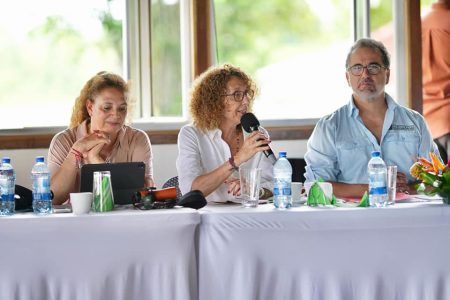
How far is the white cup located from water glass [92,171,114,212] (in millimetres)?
47

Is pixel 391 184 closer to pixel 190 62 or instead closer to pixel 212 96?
pixel 212 96

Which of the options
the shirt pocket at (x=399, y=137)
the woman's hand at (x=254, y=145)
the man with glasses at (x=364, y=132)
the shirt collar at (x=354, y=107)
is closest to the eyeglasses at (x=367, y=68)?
the man with glasses at (x=364, y=132)

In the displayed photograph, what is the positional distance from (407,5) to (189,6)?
1277 millimetres

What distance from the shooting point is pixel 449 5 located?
448cm

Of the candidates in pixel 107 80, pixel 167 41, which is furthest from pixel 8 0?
pixel 107 80

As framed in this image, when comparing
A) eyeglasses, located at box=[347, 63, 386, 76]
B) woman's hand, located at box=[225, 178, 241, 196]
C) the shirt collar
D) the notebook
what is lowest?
woman's hand, located at box=[225, 178, 241, 196]

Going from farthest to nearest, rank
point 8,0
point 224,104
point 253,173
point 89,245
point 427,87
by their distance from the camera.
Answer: point 427,87 < point 8,0 < point 224,104 < point 253,173 < point 89,245

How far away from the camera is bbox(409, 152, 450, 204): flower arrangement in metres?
2.38

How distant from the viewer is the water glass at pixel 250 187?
8.10 feet

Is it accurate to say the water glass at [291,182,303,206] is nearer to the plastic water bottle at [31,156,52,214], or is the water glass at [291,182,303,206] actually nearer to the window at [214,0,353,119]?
the plastic water bottle at [31,156,52,214]

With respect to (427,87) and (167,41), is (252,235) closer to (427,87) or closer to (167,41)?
(167,41)

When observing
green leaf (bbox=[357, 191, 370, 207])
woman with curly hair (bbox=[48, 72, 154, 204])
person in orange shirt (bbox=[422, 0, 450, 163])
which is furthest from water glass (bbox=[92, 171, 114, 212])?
A: person in orange shirt (bbox=[422, 0, 450, 163])

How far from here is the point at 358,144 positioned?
3123 millimetres

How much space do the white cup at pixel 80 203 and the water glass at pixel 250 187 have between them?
53cm
